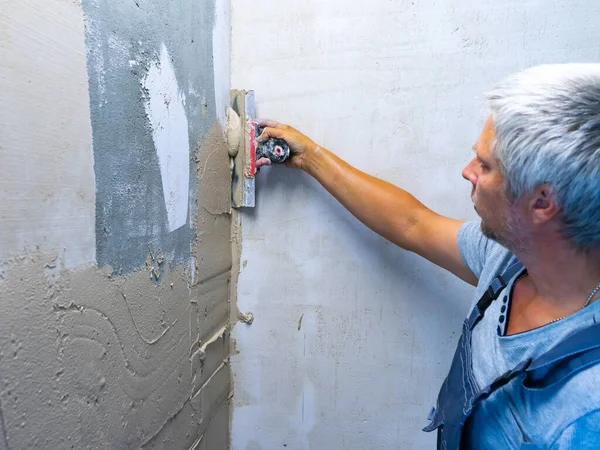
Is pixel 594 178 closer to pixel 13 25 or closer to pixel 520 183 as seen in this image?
pixel 520 183

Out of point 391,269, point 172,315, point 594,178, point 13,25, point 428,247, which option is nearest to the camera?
point 13,25

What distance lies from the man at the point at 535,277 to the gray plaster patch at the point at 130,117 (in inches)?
29.0

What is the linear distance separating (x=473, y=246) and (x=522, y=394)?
0.41 meters

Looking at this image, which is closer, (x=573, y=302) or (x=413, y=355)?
(x=573, y=302)

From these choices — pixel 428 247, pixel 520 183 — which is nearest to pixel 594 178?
pixel 520 183

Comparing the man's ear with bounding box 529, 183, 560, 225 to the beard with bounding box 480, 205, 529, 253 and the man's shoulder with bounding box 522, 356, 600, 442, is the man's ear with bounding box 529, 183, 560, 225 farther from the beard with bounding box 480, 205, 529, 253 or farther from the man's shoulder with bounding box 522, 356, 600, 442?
the man's shoulder with bounding box 522, 356, 600, 442

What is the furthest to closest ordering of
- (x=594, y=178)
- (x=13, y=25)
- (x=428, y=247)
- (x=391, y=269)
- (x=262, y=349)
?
1. (x=262, y=349)
2. (x=391, y=269)
3. (x=428, y=247)
4. (x=594, y=178)
5. (x=13, y=25)

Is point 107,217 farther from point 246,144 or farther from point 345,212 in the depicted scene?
point 345,212

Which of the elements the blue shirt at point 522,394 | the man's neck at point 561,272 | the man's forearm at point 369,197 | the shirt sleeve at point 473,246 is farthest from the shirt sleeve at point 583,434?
the man's forearm at point 369,197

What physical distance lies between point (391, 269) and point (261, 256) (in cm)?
45

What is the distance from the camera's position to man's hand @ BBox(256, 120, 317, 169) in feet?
4.54

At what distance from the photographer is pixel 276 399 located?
1.61 meters

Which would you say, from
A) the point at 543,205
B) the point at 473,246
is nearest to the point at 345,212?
the point at 473,246

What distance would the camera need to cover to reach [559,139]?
809 millimetres
